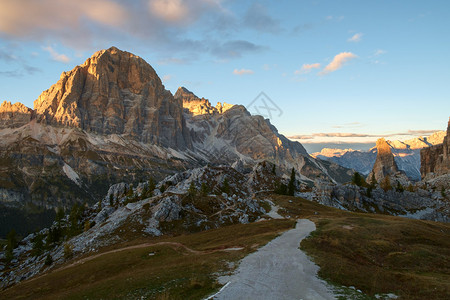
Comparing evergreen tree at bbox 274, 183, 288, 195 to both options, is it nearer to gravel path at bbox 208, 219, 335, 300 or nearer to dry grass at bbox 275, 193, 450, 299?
dry grass at bbox 275, 193, 450, 299

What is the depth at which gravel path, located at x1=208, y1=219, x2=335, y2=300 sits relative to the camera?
22672 millimetres

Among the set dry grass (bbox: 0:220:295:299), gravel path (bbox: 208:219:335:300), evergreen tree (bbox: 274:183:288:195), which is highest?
gravel path (bbox: 208:219:335:300)

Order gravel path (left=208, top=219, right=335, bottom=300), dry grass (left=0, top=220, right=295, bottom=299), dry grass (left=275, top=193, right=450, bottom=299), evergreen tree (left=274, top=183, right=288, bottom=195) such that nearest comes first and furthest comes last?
gravel path (left=208, top=219, right=335, bottom=300)
dry grass (left=0, top=220, right=295, bottom=299)
dry grass (left=275, top=193, right=450, bottom=299)
evergreen tree (left=274, top=183, right=288, bottom=195)

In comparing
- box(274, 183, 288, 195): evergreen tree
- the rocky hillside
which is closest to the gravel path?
the rocky hillside

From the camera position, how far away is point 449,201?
530 feet

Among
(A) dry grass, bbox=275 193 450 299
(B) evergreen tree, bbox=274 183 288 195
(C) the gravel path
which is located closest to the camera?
(C) the gravel path

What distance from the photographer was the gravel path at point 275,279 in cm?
2267

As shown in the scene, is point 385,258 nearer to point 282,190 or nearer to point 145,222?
point 145,222

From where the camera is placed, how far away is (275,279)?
88.2ft

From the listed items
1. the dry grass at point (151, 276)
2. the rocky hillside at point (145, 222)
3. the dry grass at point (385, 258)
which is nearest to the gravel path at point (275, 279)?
the dry grass at point (151, 276)

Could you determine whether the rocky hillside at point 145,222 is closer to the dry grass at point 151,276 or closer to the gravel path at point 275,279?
the dry grass at point 151,276

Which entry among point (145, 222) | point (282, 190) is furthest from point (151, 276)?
point (282, 190)

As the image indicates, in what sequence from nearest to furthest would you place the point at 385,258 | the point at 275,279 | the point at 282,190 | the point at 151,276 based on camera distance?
the point at 275,279 → the point at 151,276 → the point at 385,258 → the point at 282,190

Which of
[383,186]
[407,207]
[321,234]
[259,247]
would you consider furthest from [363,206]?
[259,247]
